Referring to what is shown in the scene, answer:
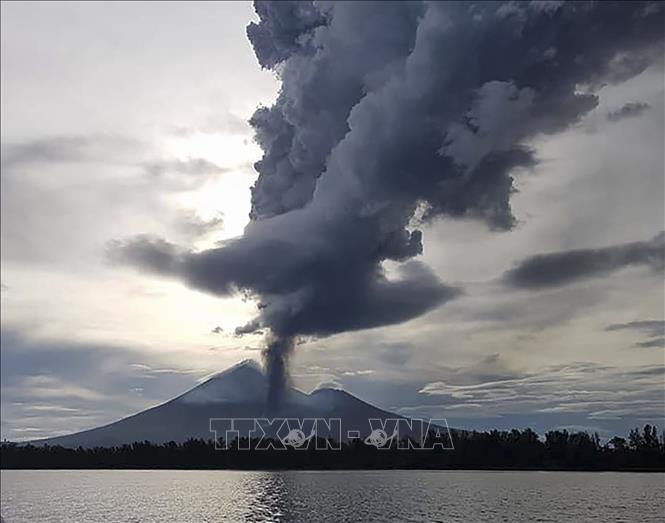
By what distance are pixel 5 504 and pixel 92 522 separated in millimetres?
33484

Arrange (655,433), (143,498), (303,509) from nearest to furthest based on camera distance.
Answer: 1. (303,509)
2. (143,498)
3. (655,433)

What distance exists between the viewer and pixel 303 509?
3671 inches

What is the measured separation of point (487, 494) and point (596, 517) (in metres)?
42.2

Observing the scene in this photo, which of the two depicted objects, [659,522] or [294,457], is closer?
[659,522]

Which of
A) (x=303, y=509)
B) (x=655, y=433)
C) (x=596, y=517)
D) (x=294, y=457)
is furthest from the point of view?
(x=294, y=457)

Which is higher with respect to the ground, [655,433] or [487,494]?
[655,433]

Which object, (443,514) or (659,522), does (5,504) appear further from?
(659,522)

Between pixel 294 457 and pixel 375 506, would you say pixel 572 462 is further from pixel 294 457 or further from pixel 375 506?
pixel 375 506

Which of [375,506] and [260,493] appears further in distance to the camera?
[260,493]

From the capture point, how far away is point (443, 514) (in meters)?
85.0

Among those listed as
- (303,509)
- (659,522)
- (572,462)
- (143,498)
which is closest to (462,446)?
(572,462)

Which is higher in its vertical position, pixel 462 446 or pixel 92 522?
pixel 462 446

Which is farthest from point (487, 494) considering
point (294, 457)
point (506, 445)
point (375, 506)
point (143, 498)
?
point (294, 457)

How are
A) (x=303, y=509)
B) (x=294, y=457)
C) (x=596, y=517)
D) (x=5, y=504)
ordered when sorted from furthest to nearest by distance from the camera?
(x=294, y=457) < (x=5, y=504) < (x=303, y=509) < (x=596, y=517)
